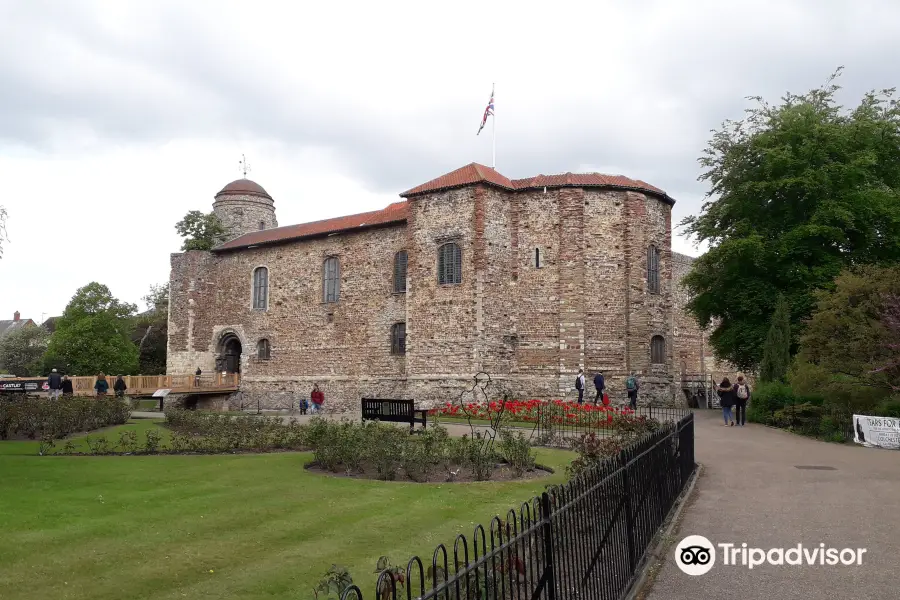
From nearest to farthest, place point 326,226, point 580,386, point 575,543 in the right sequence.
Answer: point 575,543, point 580,386, point 326,226

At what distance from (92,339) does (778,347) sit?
142 feet

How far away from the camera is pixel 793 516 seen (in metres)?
9.01

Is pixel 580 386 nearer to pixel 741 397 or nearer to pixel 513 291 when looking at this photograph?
pixel 513 291

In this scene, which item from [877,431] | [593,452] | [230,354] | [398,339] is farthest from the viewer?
[230,354]

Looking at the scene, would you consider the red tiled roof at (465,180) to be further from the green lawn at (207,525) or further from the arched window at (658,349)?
the green lawn at (207,525)

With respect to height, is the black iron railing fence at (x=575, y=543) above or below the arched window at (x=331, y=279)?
below

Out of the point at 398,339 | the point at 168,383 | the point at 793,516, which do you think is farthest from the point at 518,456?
the point at 168,383

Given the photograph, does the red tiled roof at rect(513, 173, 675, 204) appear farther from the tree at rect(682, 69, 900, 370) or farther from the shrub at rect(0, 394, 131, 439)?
the shrub at rect(0, 394, 131, 439)

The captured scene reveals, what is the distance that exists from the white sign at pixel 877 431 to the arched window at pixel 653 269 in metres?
13.5

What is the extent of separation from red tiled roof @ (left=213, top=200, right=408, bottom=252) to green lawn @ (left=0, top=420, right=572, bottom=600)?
23074mm

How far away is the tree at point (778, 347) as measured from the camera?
24031 millimetres

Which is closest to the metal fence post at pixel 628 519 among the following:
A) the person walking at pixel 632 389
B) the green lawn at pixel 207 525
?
the green lawn at pixel 207 525

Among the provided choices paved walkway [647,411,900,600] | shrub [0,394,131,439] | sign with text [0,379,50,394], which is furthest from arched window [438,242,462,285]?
sign with text [0,379,50,394]

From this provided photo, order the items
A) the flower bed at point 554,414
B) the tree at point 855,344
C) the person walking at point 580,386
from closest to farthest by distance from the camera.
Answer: the tree at point 855,344 → the flower bed at point 554,414 → the person walking at point 580,386
